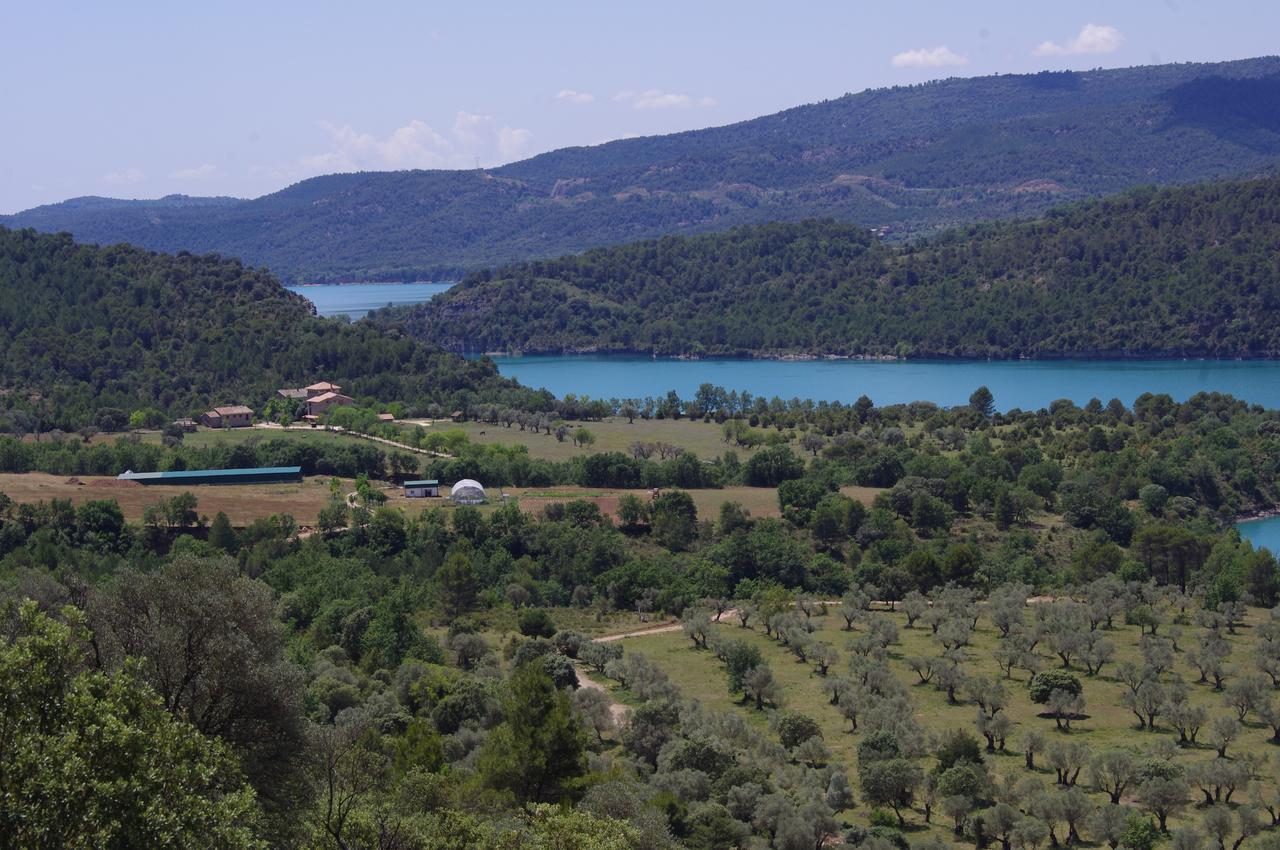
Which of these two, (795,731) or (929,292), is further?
(929,292)

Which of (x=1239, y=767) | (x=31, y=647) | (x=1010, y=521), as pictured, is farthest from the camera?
(x=1010, y=521)

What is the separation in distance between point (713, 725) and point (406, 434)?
40.0 m

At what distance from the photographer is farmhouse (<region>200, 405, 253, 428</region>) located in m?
66.2

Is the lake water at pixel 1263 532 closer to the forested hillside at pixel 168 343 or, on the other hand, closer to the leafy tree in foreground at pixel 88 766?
the forested hillside at pixel 168 343

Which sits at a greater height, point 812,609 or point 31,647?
point 31,647

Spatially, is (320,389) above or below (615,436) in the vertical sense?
above

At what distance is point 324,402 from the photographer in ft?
232

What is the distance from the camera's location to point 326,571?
3691 cm

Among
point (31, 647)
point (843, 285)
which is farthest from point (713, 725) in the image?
point (843, 285)

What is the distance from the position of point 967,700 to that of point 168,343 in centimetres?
6056

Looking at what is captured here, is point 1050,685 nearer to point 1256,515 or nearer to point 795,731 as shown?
point 795,731

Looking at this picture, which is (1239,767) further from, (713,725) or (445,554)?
(445,554)

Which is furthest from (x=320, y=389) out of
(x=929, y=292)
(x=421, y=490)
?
(x=929, y=292)

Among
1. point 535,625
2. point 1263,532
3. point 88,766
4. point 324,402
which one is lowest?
point 1263,532
